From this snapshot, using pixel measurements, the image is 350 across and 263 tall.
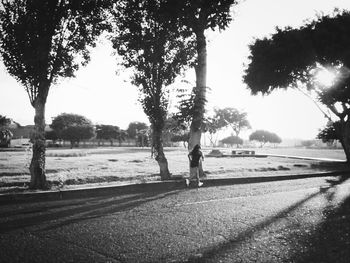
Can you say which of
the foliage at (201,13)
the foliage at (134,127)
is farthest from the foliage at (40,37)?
the foliage at (134,127)

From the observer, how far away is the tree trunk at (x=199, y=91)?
12.4 metres

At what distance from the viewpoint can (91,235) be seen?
466 centimetres

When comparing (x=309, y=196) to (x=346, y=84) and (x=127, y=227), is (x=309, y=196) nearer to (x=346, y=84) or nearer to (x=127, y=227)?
(x=127, y=227)

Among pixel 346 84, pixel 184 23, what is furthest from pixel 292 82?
pixel 184 23

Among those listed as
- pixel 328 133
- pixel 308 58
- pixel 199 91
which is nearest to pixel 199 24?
pixel 199 91

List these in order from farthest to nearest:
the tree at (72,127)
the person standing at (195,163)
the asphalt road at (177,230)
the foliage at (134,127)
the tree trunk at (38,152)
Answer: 1. the foliage at (134,127)
2. the tree at (72,127)
3. the person standing at (195,163)
4. the tree trunk at (38,152)
5. the asphalt road at (177,230)

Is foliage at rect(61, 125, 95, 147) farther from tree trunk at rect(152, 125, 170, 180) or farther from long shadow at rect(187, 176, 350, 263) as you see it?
long shadow at rect(187, 176, 350, 263)

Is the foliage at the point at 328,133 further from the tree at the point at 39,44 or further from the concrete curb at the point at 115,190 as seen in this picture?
the tree at the point at 39,44

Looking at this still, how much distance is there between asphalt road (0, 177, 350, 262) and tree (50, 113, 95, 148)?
7927 centimetres

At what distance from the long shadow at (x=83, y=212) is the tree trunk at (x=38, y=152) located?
2.67 m

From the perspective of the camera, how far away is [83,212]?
20.7 ft

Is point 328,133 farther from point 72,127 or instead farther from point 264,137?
point 264,137

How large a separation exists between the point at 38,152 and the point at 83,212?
4.41 meters

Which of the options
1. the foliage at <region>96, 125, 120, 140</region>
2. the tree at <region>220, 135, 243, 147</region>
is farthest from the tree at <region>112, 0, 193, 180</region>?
the tree at <region>220, 135, 243, 147</region>
